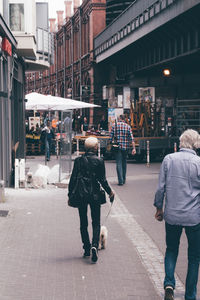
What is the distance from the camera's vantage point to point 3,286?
236 inches

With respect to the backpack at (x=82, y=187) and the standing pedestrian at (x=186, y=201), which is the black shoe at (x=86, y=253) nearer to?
the backpack at (x=82, y=187)

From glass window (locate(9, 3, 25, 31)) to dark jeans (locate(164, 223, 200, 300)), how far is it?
14.4 metres

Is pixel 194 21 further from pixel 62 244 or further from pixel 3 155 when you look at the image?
pixel 62 244

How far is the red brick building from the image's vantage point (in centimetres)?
5206

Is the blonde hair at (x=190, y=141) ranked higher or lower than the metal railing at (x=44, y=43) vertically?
lower

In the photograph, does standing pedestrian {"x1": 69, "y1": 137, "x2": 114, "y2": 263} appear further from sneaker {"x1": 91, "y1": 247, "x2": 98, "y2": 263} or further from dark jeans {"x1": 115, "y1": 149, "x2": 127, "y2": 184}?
dark jeans {"x1": 115, "y1": 149, "x2": 127, "y2": 184}

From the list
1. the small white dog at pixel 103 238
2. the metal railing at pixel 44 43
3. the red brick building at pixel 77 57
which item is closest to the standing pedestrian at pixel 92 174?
the small white dog at pixel 103 238

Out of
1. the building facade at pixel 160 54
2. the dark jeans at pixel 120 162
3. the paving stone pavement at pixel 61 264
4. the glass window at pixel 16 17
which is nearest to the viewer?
the paving stone pavement at pixel 61 264

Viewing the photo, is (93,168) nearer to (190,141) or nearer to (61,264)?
(61,264)

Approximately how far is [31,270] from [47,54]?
60.0ft

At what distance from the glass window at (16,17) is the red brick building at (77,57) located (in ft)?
107

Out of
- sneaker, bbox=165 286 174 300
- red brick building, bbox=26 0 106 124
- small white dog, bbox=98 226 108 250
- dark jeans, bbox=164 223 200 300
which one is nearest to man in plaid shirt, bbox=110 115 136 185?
small white dog, bbox=98 226 108 250

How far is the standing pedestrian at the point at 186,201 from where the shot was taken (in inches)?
212

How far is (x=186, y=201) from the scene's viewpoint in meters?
5.39
